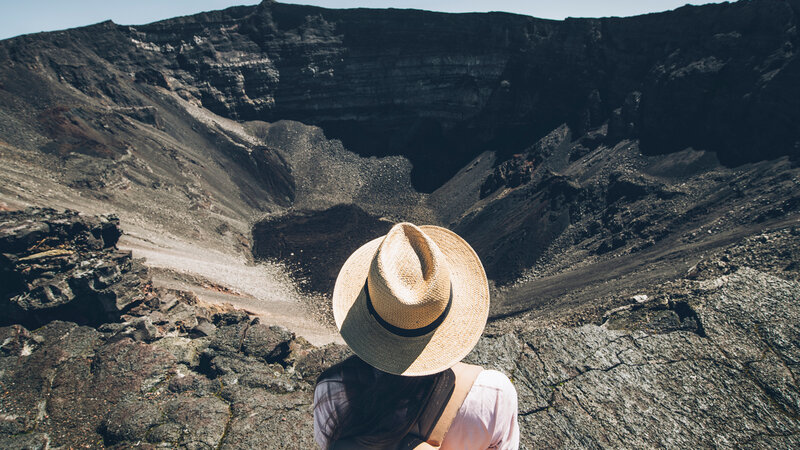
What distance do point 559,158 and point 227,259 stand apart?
1917 centimetres

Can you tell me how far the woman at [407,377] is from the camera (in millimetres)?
1834

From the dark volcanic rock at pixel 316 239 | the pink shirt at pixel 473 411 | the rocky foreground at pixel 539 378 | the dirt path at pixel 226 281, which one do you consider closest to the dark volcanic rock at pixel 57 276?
the rocky foreground at pixel 539 378

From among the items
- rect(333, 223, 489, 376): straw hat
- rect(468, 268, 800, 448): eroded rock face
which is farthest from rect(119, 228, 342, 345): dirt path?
rect(333, 223, 489, 376): straw hat

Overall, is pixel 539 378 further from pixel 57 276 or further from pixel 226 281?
pixel 226 281

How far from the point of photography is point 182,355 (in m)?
8.79

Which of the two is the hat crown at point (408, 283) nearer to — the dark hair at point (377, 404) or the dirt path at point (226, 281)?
the dark hair at point (377, 404)

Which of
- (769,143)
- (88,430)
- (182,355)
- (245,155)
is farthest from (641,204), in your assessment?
(245,155)

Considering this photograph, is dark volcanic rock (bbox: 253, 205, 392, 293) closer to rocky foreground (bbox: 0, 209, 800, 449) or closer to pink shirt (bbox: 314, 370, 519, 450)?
rocky foreground (bbox: 0, 209, 800, 449)

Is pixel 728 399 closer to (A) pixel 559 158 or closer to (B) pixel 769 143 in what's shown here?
(B) pixel 769 143

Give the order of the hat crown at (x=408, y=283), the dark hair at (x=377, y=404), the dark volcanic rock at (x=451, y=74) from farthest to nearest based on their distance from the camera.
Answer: the dark volcanic rock at (x=451, y=74), the dark hair at (x=377, y=404), the hat crown at (x=408, y=283)

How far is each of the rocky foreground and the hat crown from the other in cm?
471

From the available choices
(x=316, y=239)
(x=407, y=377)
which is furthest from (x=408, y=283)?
(x=316, y=239)

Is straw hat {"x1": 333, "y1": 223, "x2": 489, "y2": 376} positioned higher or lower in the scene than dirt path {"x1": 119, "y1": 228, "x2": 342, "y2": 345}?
higher

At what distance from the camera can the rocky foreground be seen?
6.07 meters
